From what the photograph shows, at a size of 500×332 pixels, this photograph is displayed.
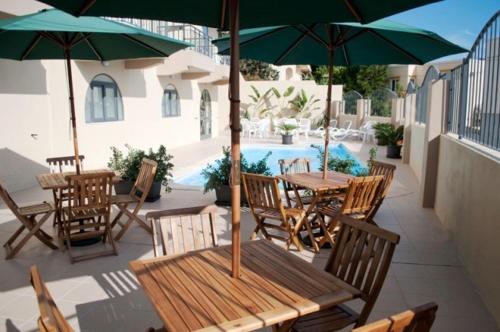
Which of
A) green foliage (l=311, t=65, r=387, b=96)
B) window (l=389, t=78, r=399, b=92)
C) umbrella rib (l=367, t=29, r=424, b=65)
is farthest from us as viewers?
window (l=389, t=78, r=399, b=92)

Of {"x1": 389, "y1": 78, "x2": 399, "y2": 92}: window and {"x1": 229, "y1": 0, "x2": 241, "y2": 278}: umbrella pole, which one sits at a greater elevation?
{"x1": 389, "y1": 78, "x2": 399, "y2": 92}: window

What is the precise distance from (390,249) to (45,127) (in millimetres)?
8289

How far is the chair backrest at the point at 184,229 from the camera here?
2.77 metres

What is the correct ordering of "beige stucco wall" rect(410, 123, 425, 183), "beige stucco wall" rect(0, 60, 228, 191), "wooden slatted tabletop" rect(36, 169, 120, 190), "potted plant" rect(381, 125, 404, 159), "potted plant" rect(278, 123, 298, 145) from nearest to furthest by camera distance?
"wooden slatted tabletop" rect(36, 169, 120, 190)
"beige stucco wall" rect(0, 60, 228, 191)
"beige stucco wall" rect(410, 123, 425, 183)
"potted plant" rect(381, 125, 404, 159)
"potted plant" rect(278, 123, 298, 145)

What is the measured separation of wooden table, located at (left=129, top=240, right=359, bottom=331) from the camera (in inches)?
72.0

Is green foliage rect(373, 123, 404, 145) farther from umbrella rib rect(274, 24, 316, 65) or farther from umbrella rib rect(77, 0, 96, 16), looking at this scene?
umbrella rib rect(77, 0, 96, 16)

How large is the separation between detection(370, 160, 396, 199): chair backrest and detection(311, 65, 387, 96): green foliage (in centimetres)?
2379

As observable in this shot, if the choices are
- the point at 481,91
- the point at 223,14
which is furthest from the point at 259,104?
the point at 223,14

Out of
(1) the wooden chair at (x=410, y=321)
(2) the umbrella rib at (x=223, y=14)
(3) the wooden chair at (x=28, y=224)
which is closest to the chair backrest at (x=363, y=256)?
(1) the wooden chair at (x=410, y=321)

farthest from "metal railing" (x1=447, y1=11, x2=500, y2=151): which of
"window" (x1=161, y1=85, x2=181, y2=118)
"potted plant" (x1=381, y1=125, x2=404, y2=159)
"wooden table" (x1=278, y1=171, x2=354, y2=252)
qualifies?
"window" (x1=161, y1=85, x2=181, y2=118)

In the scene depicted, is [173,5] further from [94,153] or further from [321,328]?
[94,153]

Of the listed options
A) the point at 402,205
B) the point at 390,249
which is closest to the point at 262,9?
the point at 390,249

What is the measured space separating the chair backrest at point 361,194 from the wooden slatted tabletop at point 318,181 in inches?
15.0

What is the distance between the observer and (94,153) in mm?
10352
